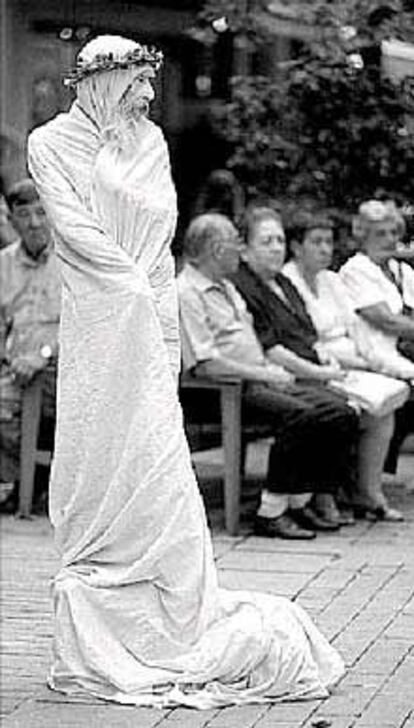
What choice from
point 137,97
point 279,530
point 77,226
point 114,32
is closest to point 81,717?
point 77,226

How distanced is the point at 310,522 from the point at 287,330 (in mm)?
912

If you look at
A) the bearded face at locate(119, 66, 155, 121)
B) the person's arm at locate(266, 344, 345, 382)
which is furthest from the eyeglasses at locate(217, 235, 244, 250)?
the bearded face at locate(119, 66, 155, 121)

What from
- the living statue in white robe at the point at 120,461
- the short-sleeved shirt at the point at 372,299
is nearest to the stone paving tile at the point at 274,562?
the short-sleeved shirt at the point at 372,299

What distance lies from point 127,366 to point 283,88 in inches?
225

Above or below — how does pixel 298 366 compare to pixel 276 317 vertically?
below

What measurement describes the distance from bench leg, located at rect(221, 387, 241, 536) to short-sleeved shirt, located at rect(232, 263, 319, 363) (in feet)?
1.37

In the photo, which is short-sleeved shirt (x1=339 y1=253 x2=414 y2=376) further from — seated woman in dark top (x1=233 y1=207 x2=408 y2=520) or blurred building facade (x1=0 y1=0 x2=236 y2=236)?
blurred building facade (x1=0 y1=0 x2=236 y2=236)

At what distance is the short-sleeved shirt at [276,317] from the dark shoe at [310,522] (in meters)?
0.74

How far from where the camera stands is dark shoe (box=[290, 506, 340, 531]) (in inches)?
406

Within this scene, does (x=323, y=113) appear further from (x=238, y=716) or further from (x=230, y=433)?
(x=238, y=716)

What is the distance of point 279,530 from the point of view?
10.1m

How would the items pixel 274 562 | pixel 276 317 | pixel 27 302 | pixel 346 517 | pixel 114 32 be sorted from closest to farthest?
1. pixel 274 562
2. pixel 276 317
3. pixel 346 517
4. pixel 27 302
5. pixel 114 32

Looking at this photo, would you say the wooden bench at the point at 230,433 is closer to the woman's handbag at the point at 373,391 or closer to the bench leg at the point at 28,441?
the woman's handbag at the point at 373,391

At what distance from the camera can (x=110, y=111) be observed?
7.22 meters
